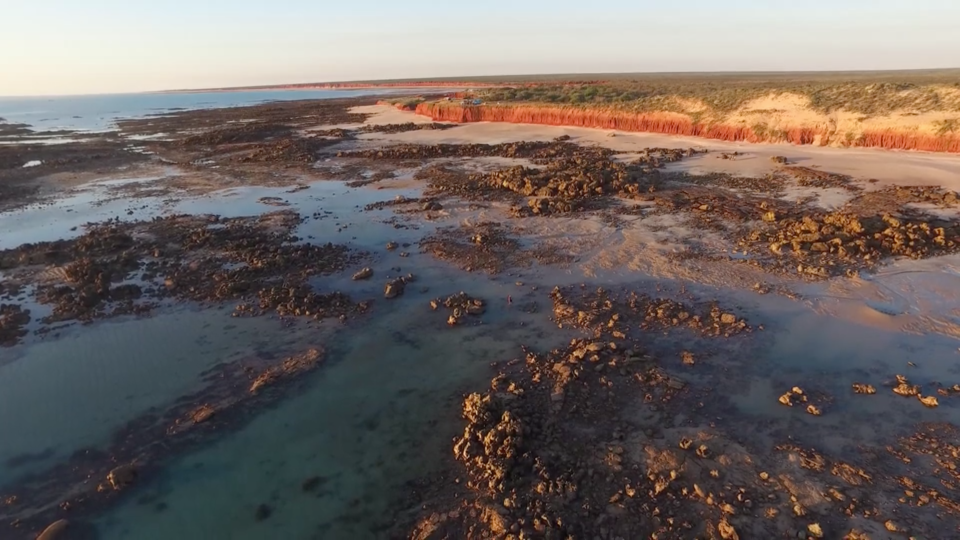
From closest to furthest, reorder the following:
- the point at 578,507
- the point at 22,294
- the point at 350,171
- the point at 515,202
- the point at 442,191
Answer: the point at 578,507 → the point at 22,294 → the point at 515,202 → the point at 442,191 → the point at 350,171

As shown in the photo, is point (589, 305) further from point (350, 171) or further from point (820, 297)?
point (350, 171)

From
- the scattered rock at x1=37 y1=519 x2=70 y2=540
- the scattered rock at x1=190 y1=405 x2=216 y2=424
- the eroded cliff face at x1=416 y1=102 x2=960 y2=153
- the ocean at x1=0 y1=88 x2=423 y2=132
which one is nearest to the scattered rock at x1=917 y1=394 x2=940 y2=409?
the scattered rock at x1=190 y1=405 x2=216 y2=424

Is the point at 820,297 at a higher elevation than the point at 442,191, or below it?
below

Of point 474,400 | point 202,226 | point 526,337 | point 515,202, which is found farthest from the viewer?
point 515,202

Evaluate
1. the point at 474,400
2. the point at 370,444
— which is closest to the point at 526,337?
the point at 474,400

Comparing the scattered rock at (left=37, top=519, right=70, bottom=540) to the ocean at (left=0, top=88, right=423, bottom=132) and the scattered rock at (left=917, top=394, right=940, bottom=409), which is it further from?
the ocean at (left=0, top=88, right=423, bottom=132)

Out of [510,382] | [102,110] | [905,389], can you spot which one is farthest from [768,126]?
[102,110]

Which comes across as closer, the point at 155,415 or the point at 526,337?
the point at 155,415
